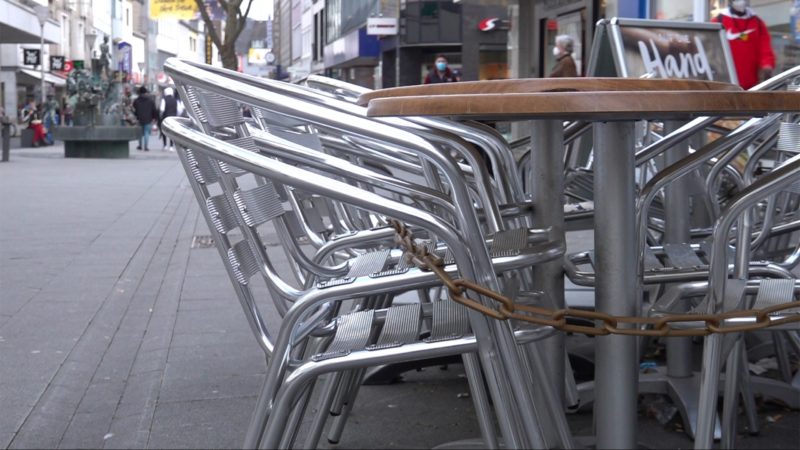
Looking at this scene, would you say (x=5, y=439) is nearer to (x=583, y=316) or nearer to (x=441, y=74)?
(x=583, y=316)

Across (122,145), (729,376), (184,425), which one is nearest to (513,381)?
(729,376)

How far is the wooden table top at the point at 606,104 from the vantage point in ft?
6.23

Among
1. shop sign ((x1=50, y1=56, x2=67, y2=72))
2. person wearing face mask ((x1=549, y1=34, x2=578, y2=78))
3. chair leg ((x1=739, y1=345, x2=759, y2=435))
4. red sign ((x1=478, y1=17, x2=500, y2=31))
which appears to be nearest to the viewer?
chair leg ((x1=739, y1=345, x2=759, y2=435))

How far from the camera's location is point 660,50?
17.8 feet

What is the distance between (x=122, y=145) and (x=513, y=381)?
24992 millimetres

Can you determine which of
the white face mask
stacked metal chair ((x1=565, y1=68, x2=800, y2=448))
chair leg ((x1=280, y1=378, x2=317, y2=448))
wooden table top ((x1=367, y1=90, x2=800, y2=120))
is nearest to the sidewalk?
stacked metal chair ((x1=565, y1=68, x2=800, y2=448))

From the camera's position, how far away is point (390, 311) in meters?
2.44

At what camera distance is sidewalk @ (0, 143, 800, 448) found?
3451mm

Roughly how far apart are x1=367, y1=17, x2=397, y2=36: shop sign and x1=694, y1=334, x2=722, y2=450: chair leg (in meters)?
32.7

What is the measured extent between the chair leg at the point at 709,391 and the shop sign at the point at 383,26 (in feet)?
107

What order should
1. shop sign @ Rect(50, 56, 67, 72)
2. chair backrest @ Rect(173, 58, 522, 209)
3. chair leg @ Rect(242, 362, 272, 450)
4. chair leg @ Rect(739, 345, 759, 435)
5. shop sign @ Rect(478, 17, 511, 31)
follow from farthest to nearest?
shop sign @ Rect(50, 56, 67, 72), shop sign @ Rect(478, 17, 511, 31), chair leg @ Rect(739, 345, 759, 435), chair backrest @ Rect(173, 58, 522, 209), chair leg @ Rect(242, 362, 272, 450)

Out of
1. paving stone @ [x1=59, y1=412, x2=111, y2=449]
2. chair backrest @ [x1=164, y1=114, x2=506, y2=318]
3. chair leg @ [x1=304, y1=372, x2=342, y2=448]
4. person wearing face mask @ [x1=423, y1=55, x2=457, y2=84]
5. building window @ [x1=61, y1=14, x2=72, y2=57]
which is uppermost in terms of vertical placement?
building window @ [x1=61, y1=14, x2=72, y2=57]

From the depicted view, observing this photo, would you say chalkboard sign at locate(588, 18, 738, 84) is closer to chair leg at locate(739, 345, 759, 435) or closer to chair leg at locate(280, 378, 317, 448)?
chair leg at locate(739, 345, 759, 435)

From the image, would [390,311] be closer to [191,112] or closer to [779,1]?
[191,112]
